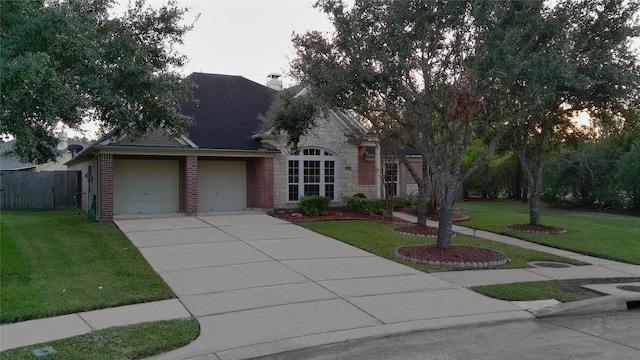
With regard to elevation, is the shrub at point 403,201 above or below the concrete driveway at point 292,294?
above

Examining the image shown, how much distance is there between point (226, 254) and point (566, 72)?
8384mm

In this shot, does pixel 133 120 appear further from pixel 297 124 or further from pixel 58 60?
pixel 297 124

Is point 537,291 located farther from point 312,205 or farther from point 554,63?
point 312,205

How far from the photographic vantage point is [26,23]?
6.10 metres

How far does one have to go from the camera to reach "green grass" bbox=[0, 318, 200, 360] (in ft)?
18.0

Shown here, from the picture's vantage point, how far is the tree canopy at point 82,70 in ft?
19.8

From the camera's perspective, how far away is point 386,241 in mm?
14094

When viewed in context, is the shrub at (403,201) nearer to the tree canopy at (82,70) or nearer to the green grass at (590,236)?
the green grass at (590,236)

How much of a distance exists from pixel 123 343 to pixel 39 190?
20476 mm

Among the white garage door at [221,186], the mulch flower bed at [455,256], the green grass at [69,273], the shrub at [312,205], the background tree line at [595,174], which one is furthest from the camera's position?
the background tree line at [595,174]

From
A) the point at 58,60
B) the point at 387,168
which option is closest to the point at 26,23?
the point at 58,60

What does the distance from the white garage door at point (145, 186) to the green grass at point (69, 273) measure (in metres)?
3.41

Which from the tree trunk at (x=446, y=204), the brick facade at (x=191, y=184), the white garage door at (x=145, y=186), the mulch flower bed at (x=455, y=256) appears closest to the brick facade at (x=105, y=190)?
the white garage door at (x=145, y=186)

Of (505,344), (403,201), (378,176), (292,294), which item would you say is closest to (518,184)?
(403,201)
